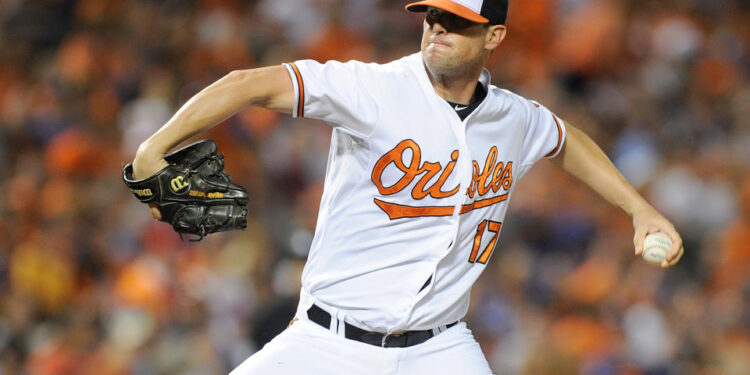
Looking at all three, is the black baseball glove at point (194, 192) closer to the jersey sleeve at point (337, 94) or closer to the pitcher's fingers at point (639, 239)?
the jersey sleeve at point (337, 94)

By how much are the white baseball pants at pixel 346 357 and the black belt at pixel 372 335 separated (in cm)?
2

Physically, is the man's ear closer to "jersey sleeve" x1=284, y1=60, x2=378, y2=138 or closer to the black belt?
"jersey sleeve" x1=284, y1=60, x2=378, y2=138

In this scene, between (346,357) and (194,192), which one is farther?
(346,357)

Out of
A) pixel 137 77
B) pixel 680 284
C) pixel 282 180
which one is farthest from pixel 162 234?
pixel 680 284

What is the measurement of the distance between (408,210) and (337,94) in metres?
0.48

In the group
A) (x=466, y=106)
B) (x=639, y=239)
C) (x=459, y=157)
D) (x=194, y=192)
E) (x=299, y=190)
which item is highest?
(x=466, y=106)

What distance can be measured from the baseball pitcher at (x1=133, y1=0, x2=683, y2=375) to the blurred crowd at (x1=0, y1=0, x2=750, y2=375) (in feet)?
6.42

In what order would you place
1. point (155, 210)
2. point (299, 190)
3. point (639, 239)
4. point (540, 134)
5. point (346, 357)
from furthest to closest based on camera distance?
point (299, 190)
point (540, 134)
point (639, 239)
point (346, 357)
point (155, 210)

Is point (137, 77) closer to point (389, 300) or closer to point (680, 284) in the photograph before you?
point (680, 284)

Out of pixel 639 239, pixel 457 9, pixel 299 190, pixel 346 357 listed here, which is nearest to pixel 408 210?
pixel 346 357

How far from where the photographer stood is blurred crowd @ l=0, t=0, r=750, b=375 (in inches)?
231

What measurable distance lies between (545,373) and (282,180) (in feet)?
9.20

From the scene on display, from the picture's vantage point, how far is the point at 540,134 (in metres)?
3.66

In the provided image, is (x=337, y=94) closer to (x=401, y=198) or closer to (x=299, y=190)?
(x=401, y=198)
